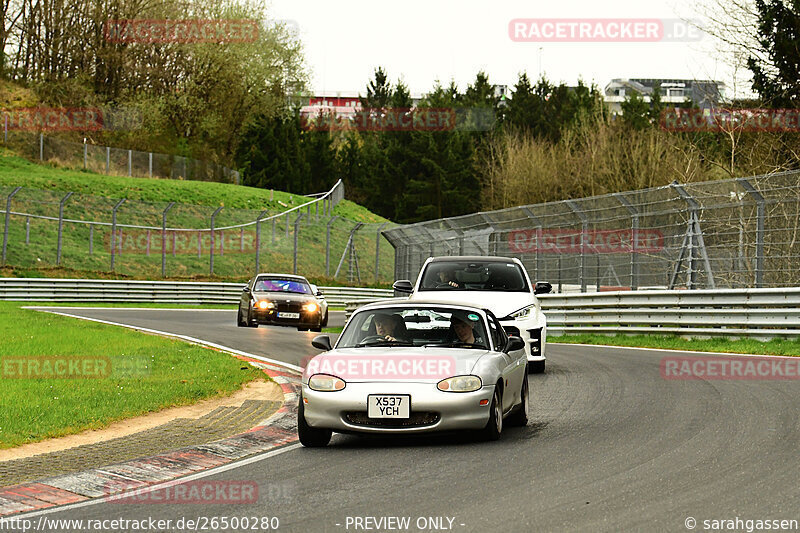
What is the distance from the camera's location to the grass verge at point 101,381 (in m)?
10.3

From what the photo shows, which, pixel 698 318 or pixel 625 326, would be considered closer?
pixel 698 318

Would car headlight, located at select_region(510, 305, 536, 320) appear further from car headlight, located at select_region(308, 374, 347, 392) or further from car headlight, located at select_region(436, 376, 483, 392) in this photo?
car headlight, located at select_region(308, 374, 347, 392)

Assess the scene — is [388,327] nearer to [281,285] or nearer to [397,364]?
[397,364]

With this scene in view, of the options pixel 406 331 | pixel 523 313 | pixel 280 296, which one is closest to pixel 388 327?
pixel 406 331

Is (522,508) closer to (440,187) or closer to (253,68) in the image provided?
(253,68)

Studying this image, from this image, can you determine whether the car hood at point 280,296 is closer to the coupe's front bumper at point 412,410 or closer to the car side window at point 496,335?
the car side window at point 496,335

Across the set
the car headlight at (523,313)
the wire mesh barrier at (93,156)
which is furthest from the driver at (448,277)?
the wire mesh barrier at (93,156)

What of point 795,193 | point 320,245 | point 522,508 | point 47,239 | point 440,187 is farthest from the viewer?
point 440,187

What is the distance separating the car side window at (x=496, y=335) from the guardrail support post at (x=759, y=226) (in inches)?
390

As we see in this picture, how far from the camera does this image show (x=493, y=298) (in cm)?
1555

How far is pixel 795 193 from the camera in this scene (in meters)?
19.0

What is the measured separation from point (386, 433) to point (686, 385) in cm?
552

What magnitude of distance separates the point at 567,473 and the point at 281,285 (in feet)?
63.2

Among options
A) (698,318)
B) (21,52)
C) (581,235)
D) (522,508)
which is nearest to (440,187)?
(21,52)
